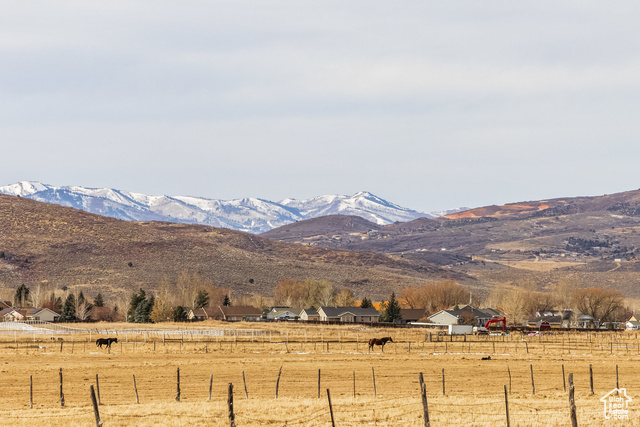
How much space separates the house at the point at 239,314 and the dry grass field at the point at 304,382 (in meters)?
64.3

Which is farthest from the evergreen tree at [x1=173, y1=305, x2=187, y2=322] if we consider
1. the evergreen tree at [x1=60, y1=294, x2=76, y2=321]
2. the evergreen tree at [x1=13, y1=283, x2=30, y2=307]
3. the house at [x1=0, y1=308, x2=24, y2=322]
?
the evergreen tree at [x1=13, y1=283, x2=30, y2=307]

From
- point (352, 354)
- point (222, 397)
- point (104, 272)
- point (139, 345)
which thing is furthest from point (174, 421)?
point (104, 272)

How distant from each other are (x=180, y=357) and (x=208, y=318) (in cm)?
8178

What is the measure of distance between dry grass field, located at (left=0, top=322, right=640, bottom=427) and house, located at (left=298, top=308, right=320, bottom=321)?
2597 inches

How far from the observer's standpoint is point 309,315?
140 meters

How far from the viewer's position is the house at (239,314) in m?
137

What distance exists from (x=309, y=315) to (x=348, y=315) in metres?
7.64

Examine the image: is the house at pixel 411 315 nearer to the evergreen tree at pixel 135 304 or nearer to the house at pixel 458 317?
the house at pixel 458 317

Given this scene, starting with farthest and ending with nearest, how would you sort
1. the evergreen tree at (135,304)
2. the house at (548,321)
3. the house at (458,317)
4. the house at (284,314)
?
1. the house at (548,321)
2. the house at (284,314)
3. the evergreen tree at (135,304)
4. the house at (458,317)

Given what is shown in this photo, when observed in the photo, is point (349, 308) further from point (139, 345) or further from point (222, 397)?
point (222, 397)

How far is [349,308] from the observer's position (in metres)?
139

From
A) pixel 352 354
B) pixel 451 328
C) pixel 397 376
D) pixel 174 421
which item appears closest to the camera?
pixel 174 421

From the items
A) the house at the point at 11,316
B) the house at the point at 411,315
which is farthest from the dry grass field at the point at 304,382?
the house at the point at 411,315

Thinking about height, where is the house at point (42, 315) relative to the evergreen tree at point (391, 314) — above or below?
above
